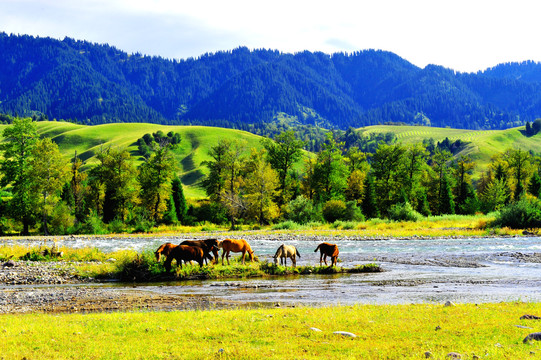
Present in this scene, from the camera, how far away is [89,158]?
6742 inches

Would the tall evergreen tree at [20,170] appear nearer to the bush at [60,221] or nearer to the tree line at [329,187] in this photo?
the bush at [60,221]

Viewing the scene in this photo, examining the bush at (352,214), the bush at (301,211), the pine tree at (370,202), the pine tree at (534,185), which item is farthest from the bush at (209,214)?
the pine tree at (534,185)

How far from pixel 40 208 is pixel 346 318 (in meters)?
62.9

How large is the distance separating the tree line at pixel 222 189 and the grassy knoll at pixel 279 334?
56.5 m

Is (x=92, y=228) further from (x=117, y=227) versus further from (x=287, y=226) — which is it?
(x=287, y=226)

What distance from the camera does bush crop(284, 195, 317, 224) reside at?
7162 cm

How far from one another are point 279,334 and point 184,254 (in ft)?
49.3

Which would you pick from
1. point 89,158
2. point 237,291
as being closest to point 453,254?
point 237,291

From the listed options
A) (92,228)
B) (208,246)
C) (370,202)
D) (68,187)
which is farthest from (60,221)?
(370,202)

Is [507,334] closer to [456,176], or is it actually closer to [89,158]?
[456,176]

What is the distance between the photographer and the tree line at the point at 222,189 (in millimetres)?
67500

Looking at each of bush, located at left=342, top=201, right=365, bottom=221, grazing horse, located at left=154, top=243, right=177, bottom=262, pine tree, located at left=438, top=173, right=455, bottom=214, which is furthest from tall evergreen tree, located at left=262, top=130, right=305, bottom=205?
grazing horse, located at left=154, top=243, right=177, bottom=262

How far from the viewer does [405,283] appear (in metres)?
22.1

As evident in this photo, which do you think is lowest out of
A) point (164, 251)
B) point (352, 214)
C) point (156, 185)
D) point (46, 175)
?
point (352, 214)
